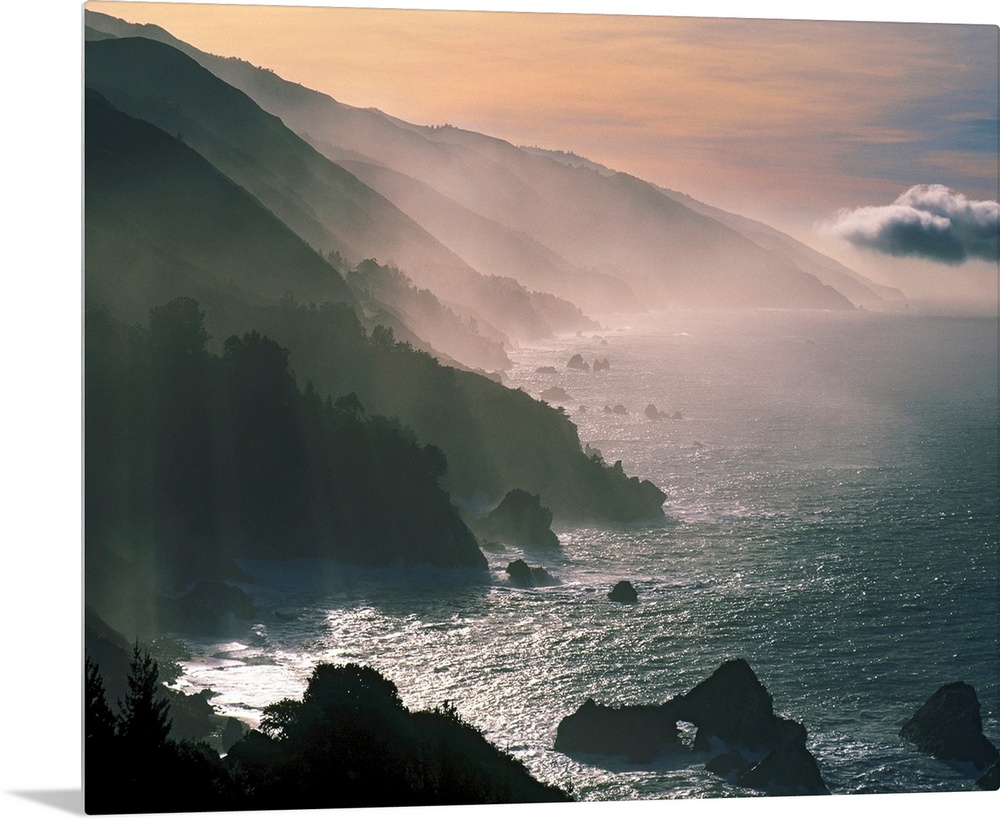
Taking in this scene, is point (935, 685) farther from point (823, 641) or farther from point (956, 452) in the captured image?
point (956, 452)

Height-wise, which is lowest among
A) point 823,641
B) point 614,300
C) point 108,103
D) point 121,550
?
point 823,641

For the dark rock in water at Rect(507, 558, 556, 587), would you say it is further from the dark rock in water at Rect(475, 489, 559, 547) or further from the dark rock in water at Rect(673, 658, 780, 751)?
the dark rock in water at Rect(673, 658, 780, 751)

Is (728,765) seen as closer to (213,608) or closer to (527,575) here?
(527,575)

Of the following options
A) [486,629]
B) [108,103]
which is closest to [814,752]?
[486,629]

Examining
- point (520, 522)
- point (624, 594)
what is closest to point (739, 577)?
point (624, 594)

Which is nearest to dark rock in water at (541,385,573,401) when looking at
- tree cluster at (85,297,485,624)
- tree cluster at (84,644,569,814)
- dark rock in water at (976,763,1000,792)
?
tree cluster at (85,297,485,624)

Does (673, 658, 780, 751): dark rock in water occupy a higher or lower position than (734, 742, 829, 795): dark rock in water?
higher
